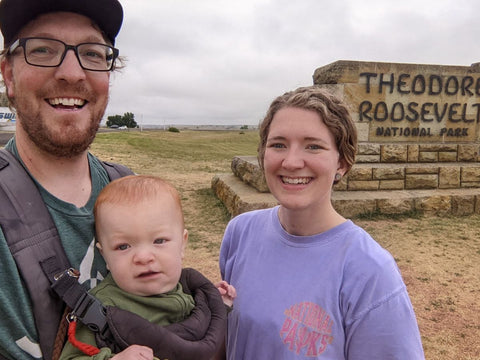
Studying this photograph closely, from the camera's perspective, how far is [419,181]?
749 centimetres

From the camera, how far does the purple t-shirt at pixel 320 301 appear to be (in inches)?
50.9

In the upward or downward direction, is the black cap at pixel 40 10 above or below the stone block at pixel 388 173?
above

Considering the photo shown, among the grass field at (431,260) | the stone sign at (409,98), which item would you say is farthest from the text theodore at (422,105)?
the grass field at (431,260)

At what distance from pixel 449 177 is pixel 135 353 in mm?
7805

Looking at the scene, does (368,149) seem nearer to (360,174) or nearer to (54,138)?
(360,174)

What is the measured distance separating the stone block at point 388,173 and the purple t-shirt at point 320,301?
19.9 ft

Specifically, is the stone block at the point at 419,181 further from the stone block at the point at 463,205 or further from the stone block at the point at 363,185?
the stone block at the point at 363,185

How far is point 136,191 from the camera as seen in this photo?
1.45 metres

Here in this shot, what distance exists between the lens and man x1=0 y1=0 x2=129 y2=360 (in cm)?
134

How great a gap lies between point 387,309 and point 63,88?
137 centimetres

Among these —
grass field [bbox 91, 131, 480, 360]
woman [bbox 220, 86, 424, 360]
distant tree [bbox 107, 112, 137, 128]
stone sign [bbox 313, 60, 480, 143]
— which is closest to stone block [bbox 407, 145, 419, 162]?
stone sign [bbox 313, 60, 480, 143]

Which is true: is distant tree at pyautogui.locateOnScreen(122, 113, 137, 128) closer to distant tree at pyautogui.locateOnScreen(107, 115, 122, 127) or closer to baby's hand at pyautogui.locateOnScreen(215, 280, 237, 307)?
distant tree at pyautogui.locateOnScreen(107, 115, 122, 127)

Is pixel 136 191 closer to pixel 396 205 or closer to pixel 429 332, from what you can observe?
pixel 429 332

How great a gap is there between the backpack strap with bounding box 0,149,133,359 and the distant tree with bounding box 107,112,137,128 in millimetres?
72393
